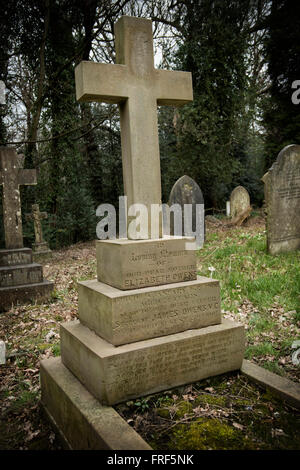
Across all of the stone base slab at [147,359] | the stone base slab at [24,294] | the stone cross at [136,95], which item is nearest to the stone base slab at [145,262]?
the stone cross at [136,95]

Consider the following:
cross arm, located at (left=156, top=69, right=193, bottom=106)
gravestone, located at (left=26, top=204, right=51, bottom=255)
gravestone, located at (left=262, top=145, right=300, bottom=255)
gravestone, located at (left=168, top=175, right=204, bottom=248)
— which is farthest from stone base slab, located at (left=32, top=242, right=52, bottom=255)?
cross arm, located at (left=156, top=69, right=193, bottom=106)

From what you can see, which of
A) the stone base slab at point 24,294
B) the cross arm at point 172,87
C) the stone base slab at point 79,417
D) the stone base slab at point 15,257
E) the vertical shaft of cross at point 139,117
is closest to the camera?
the stone base slab at point 79,417

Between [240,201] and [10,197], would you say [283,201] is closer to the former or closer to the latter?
[240,201]

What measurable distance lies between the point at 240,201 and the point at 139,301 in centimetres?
956

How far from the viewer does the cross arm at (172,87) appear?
2963 mm

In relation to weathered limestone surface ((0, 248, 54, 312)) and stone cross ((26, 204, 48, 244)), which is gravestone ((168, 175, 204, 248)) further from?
weathered limestone surface ((0, 248, 54, 312))

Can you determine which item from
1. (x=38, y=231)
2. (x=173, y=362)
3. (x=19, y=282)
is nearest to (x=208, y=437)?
(x=173, y=362)

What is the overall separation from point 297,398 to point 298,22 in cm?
1306

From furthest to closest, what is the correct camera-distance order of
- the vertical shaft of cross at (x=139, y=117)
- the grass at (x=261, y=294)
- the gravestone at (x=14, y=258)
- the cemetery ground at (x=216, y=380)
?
1. the gravestone at (x=14, y=258)
2. the grass at (x=261, y=294)
3. the vertical shaft of cross at (x=139, y=117)
4. the cemetery ground at (x=216, y=380)

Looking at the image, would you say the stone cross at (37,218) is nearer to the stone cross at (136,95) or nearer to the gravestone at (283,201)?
the gravestone at (283,201)

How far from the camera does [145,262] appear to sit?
2.78 m

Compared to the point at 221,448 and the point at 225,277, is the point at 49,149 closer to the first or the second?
the point at 225,277

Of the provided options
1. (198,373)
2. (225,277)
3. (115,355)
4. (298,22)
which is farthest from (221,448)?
(298,22)

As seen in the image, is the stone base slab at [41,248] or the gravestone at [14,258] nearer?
the gravestone at [14,258]
